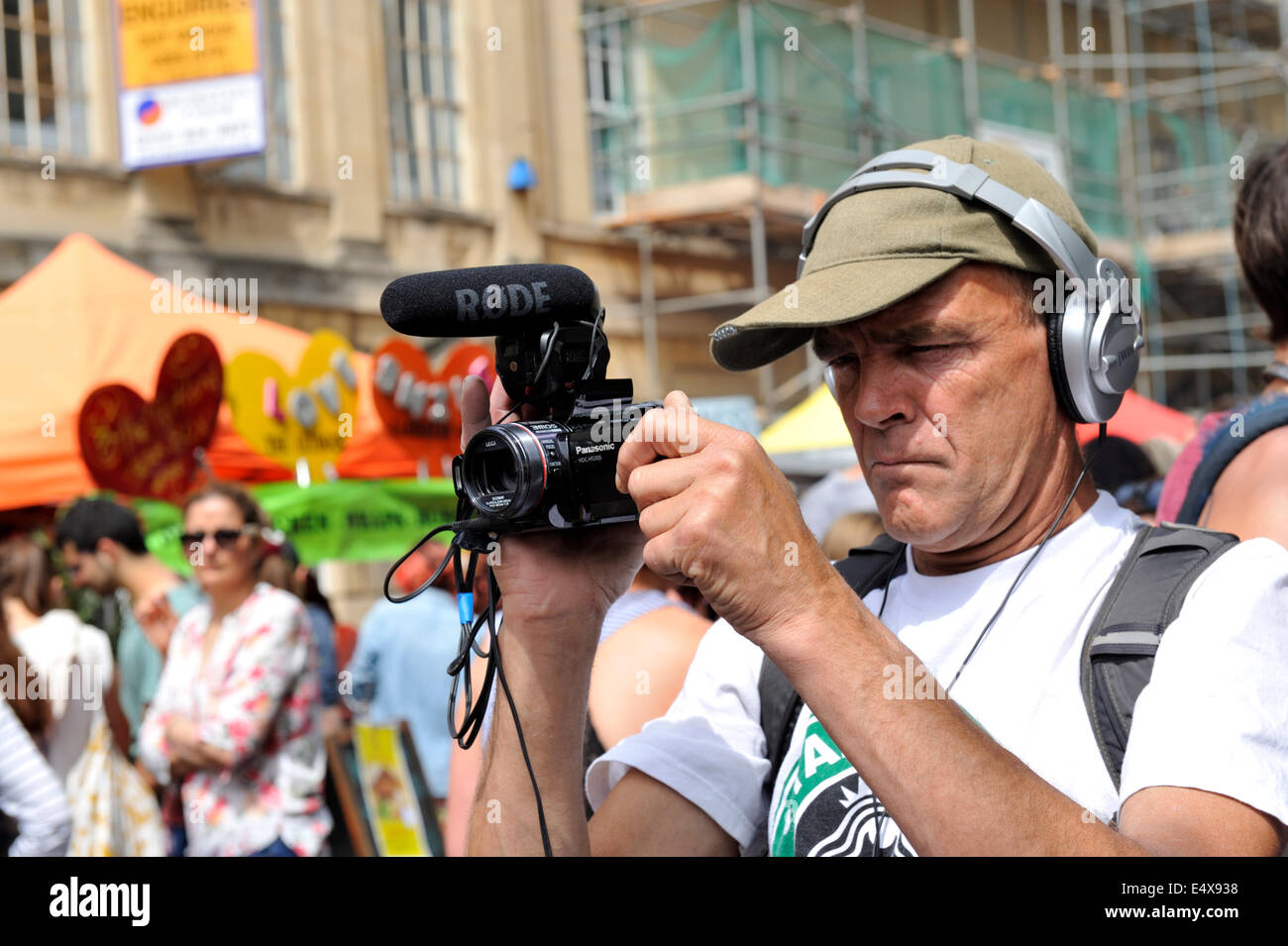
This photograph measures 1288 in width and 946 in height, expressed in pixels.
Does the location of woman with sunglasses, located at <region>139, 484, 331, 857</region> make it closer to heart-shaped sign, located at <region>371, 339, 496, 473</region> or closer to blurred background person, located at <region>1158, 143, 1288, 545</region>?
blurred background person, located at <region>1158, 143, 1288, 545</region>

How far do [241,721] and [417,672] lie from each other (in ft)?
4.21

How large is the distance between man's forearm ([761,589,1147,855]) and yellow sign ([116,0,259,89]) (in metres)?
8.81

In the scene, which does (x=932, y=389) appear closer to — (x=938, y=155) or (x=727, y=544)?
(x=938, y=155)

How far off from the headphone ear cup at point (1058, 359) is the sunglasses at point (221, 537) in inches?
129

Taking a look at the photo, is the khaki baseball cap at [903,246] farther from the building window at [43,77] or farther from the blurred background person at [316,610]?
the building window at [43,77]

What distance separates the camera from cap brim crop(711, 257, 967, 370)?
4.79 ft

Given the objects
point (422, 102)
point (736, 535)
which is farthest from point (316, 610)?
point (422, 102)

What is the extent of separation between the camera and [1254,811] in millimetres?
1262

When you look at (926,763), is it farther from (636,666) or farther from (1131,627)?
(636,666)

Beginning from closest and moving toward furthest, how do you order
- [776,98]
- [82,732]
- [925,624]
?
[925,624] < [82,732] < [776,98]

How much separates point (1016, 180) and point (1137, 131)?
1697cm

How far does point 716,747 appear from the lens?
1.67 meters

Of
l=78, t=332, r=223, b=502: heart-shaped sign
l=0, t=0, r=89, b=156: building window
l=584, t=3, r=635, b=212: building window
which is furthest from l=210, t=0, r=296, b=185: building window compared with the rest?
l=78, t=332, r=223, b=502: heart-shaped sign
